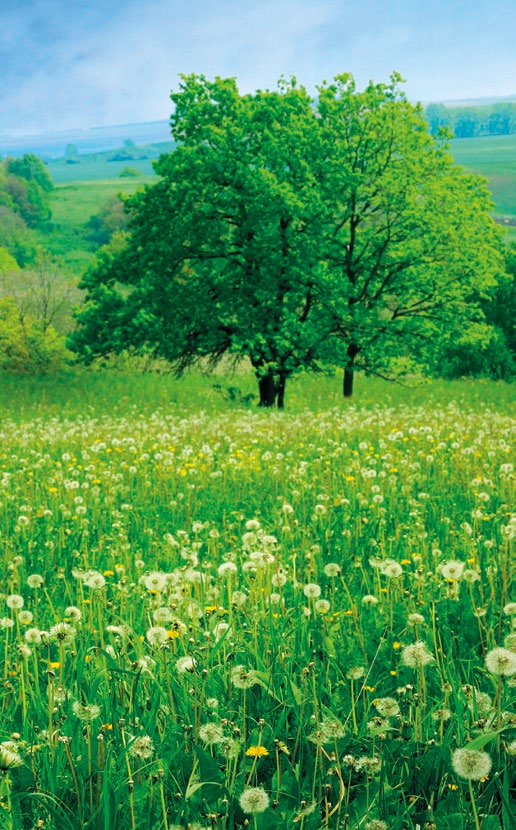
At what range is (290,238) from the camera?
2186cm

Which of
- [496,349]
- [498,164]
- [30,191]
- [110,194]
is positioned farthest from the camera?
[498,164]

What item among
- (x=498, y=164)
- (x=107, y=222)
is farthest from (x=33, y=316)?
(x=498, y=164)

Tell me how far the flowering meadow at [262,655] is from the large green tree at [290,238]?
14.4 m

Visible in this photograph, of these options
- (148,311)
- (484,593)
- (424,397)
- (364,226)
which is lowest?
(424,397)

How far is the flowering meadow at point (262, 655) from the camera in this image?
2213 millimetres

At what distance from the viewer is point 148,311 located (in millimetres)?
22359

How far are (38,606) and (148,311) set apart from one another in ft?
61.4

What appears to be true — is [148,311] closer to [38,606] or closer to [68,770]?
[38,606]

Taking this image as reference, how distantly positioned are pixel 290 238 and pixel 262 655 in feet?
65.3

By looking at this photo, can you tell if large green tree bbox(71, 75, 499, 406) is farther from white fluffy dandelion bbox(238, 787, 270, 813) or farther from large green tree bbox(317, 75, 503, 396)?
white fluffy dandelion bbox(238, 787, 270, 813)

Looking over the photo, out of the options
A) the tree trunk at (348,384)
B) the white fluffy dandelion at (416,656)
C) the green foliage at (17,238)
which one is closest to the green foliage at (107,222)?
the green foliage at (17,238)

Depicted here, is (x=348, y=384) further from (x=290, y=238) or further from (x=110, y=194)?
(x=110, y=194)

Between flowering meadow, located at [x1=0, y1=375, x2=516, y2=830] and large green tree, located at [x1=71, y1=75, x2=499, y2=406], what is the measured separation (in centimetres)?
1445

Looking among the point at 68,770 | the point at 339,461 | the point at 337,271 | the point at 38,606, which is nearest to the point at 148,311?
the point at 337,271
